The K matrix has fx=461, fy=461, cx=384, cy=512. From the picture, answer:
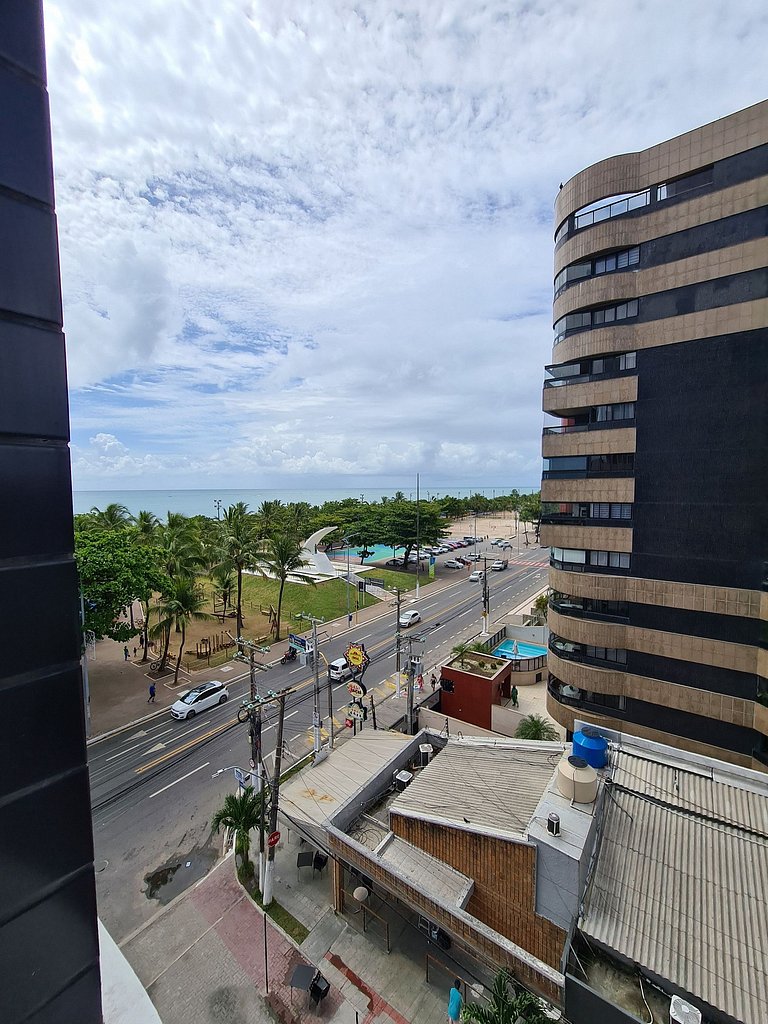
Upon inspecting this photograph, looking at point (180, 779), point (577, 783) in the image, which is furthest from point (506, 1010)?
point (180, 779)

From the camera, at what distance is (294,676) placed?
33.3m

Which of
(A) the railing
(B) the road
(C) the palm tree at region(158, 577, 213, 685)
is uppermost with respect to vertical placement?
(A) the railing

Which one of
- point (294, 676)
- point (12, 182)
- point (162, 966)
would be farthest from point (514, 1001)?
point (294, 676)

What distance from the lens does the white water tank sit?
11.9m

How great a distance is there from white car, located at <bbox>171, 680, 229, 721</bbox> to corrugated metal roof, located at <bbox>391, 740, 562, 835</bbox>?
692 inches

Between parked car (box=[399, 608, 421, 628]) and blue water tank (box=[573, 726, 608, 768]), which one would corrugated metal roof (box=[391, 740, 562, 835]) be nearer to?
blue water tank (box=[573, 726, 608, 768])

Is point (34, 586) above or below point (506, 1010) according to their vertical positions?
above

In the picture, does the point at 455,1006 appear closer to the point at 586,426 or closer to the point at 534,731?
the point at 534,731

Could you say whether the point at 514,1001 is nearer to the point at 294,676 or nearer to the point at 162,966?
the point at 162,966

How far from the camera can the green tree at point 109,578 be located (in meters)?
26.2

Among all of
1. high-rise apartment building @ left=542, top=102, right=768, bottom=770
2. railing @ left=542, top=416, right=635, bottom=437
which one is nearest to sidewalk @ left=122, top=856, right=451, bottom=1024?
Answer: high-rise apartment building @ left=542, top=102, right=768, bottom=770

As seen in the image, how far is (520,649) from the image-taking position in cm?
3962

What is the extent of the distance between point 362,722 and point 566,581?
13.7m

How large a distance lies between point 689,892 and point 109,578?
28.9m
